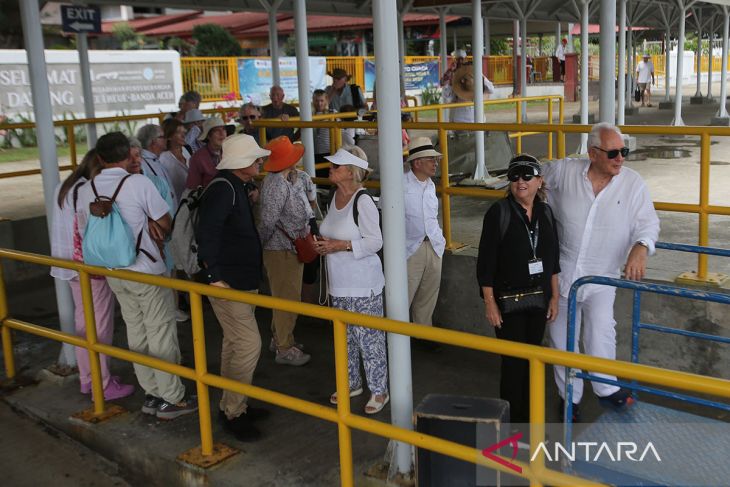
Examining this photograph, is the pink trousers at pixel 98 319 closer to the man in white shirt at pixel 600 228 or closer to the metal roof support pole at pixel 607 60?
the man in white shirt at pixel 600 228

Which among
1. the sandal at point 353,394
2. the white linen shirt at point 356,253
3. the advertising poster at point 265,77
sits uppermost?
the advertising poster at point 265,77

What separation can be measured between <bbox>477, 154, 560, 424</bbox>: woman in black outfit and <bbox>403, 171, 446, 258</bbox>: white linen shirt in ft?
3.97

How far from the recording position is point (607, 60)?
7.93m

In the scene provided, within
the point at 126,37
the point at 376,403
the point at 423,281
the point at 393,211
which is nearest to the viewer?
the point at 393,211

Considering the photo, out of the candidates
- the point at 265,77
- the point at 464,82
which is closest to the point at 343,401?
the point at 464,82

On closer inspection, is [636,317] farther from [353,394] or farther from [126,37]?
[126,37]

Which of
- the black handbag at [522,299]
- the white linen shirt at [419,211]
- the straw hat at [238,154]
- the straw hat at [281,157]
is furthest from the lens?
the white linen shirt at [419,211]

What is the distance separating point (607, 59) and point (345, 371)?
548 cm

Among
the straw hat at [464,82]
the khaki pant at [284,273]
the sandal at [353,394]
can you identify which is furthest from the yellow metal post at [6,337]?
the straw hat at [464,82]

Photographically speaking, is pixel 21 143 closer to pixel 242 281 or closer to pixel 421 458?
pixel 242 281

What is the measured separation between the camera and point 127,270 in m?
4.75

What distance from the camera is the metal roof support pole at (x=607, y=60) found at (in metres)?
7.76

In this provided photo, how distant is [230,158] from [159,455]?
181 centimetres

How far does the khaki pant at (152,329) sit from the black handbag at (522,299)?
2166mm
